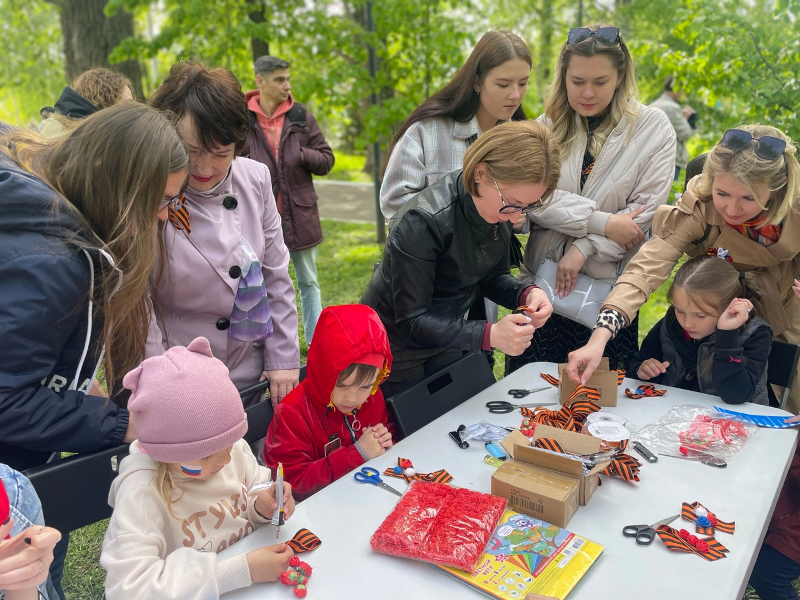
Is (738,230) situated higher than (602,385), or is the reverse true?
(738,230)

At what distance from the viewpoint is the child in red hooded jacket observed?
6.02ft

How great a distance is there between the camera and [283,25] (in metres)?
6.56

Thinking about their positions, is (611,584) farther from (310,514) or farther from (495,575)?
(310,514)

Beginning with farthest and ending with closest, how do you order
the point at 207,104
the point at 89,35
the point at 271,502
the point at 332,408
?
the point at 89,35 → the point at 332,408 → the point at 207,104 → the point at 271,502

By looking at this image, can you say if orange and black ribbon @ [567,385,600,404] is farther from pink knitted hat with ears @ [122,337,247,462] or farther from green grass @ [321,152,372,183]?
green grass @ [321,152,372,183]

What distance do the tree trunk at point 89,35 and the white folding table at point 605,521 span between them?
7.19 metres

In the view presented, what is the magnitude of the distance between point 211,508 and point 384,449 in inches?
22.1

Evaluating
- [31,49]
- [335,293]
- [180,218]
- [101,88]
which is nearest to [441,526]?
[180,218]

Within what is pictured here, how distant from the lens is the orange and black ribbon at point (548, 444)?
5.41 ft

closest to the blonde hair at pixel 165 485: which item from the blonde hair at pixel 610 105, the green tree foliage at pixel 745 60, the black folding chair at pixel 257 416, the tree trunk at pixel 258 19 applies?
the black folding chair at pixel 257 416

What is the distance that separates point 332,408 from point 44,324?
0.85 metres

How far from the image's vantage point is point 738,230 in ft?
A: 7.45

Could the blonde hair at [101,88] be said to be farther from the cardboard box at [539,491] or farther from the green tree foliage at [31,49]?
the green tree foliage at [31,49]

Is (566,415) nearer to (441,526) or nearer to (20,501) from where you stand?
(441,526)
